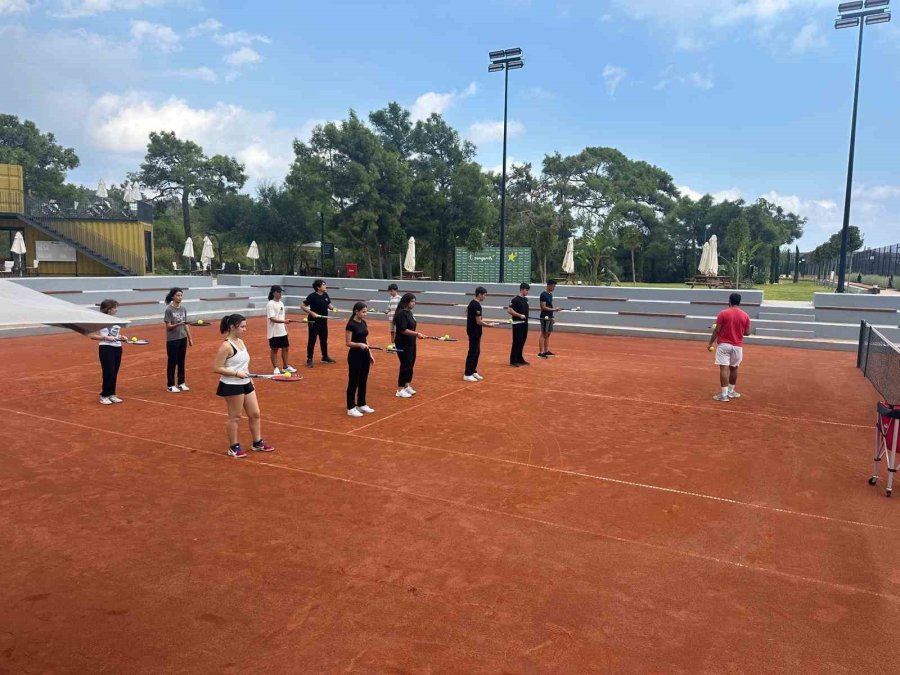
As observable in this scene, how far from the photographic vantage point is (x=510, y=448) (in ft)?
27.4

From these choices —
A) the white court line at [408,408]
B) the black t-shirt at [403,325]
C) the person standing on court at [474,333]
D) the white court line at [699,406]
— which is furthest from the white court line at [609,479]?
the person standing on court at [474,333]

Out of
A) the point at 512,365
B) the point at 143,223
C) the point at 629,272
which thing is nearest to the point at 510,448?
the point at 512,365

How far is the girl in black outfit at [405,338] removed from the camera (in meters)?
10.7

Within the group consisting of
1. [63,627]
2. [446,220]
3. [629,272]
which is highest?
[446,220]

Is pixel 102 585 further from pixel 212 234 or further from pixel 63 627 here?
pixel 212 234

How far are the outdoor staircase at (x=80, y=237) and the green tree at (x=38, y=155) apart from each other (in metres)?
21.4

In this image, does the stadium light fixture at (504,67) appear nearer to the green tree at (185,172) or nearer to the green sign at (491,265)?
the green sign at (491,265)

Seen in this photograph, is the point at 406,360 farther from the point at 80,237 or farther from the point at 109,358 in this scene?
the point at 80,237

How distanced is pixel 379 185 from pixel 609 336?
67.6 feet

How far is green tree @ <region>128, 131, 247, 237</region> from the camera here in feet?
165

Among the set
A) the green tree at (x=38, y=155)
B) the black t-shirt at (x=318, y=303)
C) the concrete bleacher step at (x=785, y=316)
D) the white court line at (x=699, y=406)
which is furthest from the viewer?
the green tree at (x=38, y=155)

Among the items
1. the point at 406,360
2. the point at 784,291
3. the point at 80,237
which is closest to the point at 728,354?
the point at 406,360

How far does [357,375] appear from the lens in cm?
977

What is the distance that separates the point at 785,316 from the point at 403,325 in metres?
16.5
